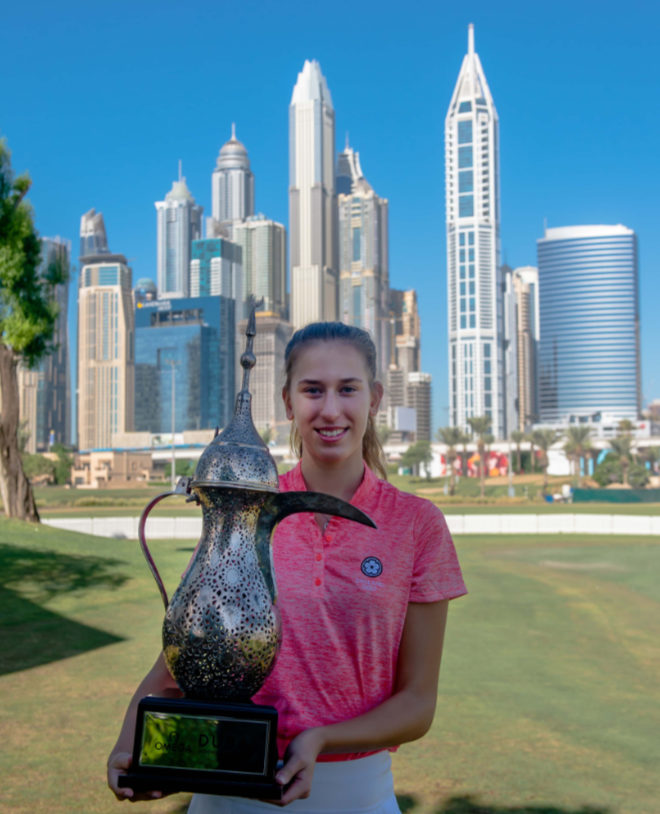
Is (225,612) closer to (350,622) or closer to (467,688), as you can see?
(350,622)

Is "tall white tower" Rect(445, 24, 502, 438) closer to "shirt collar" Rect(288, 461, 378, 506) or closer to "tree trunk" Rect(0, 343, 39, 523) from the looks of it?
"tree trunk" Rect(0, 343, 39, 523)

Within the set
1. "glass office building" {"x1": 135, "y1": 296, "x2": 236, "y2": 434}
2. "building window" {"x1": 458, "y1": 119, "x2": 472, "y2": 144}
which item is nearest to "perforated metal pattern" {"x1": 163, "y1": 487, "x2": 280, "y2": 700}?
"glass office building" {"x1": 135, "y1": 296, "x2": 236, "y2": 434}

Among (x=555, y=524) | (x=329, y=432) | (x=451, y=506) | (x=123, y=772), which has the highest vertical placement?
(x=329, y=432)

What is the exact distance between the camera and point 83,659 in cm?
915

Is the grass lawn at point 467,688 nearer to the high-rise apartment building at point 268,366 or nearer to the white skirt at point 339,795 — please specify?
the white skirt at point 339,795

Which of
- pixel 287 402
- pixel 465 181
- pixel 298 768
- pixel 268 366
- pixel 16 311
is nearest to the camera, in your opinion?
pixel 298 768

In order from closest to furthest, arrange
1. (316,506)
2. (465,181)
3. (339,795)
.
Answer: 1. (316,506)
2. (339,795)
3. (465,181)

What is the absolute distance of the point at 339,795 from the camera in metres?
1.88

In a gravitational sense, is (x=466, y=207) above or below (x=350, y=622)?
above

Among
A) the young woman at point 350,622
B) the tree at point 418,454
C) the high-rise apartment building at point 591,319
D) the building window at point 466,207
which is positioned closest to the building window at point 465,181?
the building window at point 466,207

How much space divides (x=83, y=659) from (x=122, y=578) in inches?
215

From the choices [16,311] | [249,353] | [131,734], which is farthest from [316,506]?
[16,311]

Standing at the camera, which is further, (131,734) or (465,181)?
(465,181)

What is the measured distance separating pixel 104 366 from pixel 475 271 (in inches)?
3349
